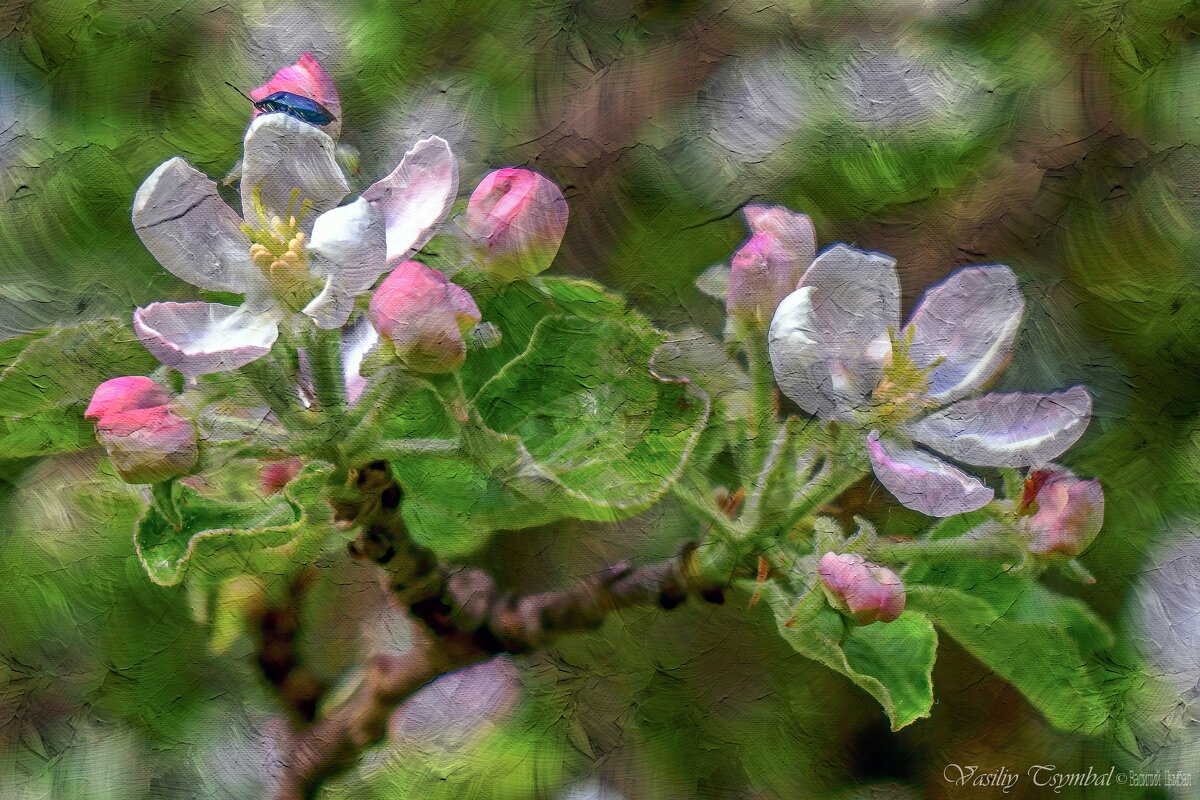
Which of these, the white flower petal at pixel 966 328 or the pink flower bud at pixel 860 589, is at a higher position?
the white flower petal at pixel 966 328

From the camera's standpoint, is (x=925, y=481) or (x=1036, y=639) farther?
(x=1036, y=639)

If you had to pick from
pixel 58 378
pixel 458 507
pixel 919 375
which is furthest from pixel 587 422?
pixel 58 378

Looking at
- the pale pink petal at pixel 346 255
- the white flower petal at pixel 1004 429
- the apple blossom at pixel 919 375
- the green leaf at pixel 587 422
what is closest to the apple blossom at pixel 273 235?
the pale pink petal at pixel 346 255

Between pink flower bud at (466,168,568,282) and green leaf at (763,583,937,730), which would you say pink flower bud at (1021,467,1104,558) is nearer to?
green leaf at (763,583,937,730)

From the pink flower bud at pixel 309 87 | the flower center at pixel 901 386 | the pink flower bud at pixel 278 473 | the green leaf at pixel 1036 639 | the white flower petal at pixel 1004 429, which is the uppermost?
the pink flower bud at pixel 309 87

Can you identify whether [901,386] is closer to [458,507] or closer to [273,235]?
[458,507]

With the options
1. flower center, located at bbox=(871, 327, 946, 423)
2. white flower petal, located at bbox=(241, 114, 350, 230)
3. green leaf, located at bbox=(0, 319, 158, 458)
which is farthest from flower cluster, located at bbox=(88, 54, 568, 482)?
flower center, located at bbox=(871, 327, 946, 423)

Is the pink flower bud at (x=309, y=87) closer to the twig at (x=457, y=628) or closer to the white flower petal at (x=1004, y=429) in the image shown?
the twig at (x=457, y=628)
